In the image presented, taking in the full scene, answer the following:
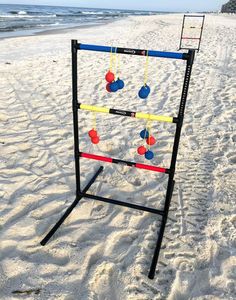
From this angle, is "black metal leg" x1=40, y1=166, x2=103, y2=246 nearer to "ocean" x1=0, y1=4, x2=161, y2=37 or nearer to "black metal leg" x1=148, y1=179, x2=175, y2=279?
"black metal leg" x1=148, y1=179, x2=175, y2=279

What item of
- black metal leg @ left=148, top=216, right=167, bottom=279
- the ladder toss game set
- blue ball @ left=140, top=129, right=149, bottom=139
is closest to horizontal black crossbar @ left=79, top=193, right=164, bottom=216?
the ladder toss game set

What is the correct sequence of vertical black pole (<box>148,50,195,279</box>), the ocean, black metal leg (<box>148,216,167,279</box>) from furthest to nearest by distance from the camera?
the ocean
black metal leg (<box>148,216,167,279</box>)
vertical black pole (<box>148,50,195,279</box>)

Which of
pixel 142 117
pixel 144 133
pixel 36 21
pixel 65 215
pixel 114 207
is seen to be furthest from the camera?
pixel 36 21

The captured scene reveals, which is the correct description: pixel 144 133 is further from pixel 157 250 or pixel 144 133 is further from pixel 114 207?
pixel 157 250

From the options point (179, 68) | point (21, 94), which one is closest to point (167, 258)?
point (21, 94)

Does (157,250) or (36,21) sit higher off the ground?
(157,250)

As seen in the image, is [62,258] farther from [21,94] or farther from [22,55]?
[22,55]

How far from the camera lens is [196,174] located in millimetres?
4133

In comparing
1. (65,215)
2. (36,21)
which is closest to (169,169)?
(65,215)

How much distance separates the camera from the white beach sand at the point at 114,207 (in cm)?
260

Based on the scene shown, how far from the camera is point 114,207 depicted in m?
3.54

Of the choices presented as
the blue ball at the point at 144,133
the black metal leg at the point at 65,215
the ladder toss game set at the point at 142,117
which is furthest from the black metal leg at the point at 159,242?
the black metal leg at the point at 65,215

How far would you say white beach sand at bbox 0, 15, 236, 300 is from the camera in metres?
2.60

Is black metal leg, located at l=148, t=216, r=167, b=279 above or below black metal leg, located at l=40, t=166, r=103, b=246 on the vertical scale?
above
